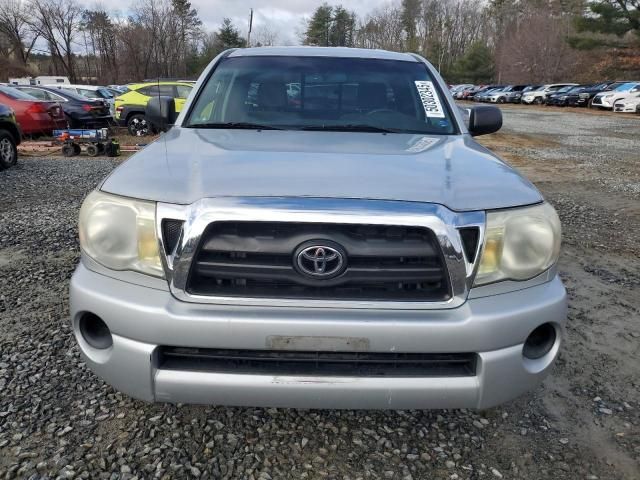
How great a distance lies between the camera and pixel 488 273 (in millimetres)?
1960

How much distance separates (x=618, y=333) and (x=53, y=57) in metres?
70.8

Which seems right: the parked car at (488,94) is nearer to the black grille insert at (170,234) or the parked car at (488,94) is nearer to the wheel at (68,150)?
Answer: the wheel at (68,150)

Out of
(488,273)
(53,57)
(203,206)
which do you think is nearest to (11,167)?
(203,206)

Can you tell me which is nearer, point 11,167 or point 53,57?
point 11,167

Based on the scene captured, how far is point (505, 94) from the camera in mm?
45781

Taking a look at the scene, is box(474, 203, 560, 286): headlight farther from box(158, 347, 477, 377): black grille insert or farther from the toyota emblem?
the toyota emblem

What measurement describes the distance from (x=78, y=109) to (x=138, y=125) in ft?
5.48

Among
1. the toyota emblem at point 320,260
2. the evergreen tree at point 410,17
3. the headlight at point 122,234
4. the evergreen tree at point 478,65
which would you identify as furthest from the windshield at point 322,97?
the evergreen tree at point 410,17

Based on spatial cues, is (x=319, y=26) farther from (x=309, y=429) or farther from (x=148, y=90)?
(x=309, y=429)

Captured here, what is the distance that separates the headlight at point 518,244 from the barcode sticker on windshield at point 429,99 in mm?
1348

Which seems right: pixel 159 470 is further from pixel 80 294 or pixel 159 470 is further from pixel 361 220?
pixel 361 220

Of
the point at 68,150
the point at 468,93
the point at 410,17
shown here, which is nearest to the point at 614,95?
the point at 468,93

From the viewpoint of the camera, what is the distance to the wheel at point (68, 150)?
1154cm

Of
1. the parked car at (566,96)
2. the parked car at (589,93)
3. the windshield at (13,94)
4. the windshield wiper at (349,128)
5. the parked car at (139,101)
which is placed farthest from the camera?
the parked car at (566,96)
